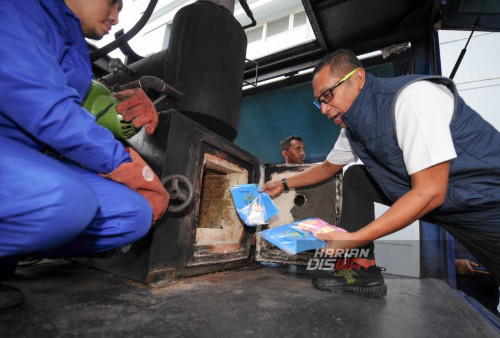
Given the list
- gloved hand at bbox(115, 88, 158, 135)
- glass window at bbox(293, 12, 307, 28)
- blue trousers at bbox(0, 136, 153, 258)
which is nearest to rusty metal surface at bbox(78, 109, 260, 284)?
gloved hand at bbox(115, 88, 158, 135)

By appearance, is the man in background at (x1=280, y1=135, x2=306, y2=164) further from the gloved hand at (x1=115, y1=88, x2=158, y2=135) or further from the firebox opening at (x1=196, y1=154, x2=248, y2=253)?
the gloved hand at (x1=115, y1=88, x2=158, y2=135)

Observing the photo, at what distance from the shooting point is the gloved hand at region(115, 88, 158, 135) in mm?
1010

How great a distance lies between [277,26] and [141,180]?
6.73 metres

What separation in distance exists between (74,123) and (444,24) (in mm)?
2998

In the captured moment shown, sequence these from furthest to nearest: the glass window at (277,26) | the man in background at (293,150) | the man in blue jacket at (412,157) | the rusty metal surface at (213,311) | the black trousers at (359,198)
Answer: the glass window at (277,26) < the man in background at (293,150) < the black trousers at (359,198) < the man in blue jacket at (412,157) < the rusty metal surface at (213,311)

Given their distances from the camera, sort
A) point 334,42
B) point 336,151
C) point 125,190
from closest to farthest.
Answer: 1. point 125,190
2. point 336,151
3. point 334,42

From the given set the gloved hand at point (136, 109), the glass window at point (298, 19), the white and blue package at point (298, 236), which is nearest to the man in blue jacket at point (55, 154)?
the gloved hand at point (136, 109)

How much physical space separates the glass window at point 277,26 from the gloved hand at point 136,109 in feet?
20.6

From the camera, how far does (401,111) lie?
1062mm

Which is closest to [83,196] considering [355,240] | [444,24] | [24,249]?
[24,249]

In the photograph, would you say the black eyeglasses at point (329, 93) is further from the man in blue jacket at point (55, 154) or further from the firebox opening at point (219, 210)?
the man in blue jacket at point (55, 154)

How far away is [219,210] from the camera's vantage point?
195cm

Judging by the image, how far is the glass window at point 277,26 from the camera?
6.28m

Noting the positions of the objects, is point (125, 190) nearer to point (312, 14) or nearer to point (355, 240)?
point (355, 240)
